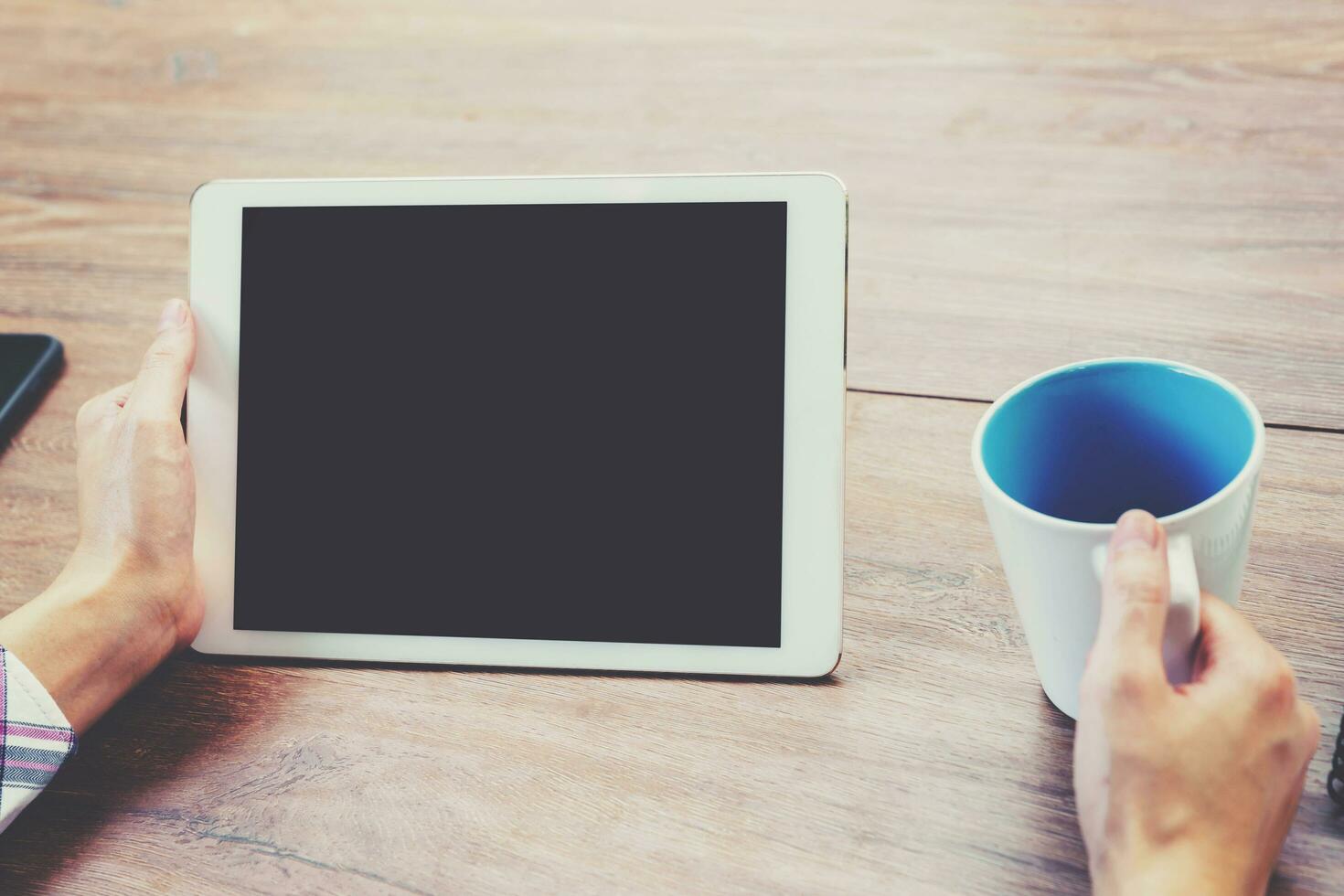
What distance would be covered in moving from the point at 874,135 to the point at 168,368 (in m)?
0.51

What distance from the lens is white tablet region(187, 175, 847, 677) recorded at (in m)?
0.56

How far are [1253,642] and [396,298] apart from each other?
0.48 meters

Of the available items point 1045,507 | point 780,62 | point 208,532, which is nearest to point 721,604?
point 1045,507

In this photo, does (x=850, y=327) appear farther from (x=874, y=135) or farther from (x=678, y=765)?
(x=678, y=765)

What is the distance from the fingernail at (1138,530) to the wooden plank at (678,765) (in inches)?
6.5

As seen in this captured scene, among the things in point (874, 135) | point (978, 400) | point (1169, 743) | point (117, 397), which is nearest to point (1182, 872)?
point (1169, 743)

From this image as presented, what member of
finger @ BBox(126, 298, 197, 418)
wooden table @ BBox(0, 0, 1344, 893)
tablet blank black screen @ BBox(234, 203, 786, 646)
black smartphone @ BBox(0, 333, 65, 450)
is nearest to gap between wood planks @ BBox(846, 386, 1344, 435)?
wooden table @ BBox(0, 0, 1344, 893)

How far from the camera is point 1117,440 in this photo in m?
0.49

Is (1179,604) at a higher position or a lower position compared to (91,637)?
higher

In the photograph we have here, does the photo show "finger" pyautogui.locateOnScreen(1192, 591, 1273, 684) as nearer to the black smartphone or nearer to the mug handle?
the mug handle

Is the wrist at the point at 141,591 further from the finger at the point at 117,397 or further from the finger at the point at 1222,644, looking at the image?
the finger at the point at 1222,644

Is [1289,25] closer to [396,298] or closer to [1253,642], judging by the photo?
[1253,642]

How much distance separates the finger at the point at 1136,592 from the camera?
1.28ft

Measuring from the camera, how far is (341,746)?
0.55 meters
